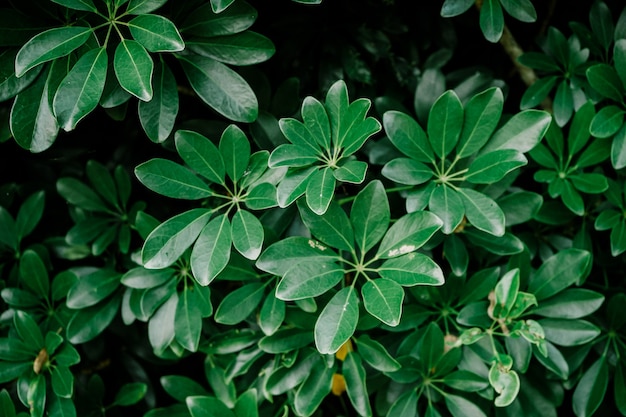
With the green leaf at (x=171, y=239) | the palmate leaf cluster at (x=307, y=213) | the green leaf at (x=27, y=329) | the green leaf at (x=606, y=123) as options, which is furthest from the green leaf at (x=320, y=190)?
the green leaf at (x=27, y=329)

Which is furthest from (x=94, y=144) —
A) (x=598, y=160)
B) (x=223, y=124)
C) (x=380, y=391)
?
(x=598, y=160)

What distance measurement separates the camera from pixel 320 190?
3.12 feet

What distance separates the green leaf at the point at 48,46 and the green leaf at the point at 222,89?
197mm

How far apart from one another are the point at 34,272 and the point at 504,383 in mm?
968

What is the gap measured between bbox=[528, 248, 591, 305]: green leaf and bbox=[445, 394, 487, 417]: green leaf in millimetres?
245

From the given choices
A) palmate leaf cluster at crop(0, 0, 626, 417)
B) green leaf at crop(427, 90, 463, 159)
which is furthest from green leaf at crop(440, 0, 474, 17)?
green leaf at crop(427, 90, 463, 159)

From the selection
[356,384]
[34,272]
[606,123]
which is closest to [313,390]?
[356,384]

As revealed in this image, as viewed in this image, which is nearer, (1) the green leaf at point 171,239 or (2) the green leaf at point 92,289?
(1) the green leaf at point 171,239

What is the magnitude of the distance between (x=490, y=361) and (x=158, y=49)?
31.6 inches

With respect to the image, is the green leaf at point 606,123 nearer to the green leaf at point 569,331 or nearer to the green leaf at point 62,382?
the green leaf at point 569,331

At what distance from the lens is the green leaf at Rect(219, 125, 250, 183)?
1.08 meters

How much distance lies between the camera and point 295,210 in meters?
1.20

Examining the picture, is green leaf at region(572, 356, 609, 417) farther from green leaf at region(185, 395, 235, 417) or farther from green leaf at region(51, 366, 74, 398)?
green leaf at region(51, 366, 74, 398)

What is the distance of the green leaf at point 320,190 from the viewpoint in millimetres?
933
